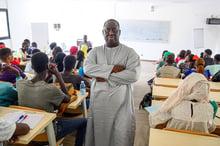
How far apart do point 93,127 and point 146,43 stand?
7.85m

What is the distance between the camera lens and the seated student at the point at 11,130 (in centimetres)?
131

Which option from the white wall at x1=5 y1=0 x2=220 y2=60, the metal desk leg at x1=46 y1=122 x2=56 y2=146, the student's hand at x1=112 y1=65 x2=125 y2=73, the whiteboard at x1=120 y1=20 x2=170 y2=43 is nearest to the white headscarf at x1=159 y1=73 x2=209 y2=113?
the student's hand at x1=112 y1=65 x2=125 y2=73

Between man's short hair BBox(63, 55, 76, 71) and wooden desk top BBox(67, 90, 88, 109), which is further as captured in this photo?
man's short hair BBox(63, 55, 76, 71)

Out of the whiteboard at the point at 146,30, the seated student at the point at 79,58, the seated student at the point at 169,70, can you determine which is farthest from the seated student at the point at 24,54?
the whiteboard at the point at 146,30

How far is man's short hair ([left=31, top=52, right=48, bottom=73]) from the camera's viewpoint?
1.92 metres

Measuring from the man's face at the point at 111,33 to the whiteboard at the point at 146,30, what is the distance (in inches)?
296

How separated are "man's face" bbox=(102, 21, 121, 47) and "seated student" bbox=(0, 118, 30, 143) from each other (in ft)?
3.93

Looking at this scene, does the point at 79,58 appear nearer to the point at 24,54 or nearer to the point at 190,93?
the point at 24,54

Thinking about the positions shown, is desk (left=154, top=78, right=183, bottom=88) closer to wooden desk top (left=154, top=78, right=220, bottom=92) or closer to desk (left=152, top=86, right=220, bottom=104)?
wooden desk top (left=154, top=78, right=220, bottom=92)

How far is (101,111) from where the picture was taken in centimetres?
206

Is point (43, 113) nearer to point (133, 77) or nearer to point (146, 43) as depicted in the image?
point (133, 77)

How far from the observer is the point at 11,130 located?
53.1 inches

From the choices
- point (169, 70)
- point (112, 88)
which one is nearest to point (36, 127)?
point (112, 88)

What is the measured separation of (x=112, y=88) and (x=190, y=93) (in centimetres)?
79
